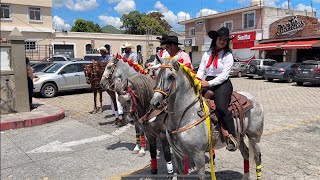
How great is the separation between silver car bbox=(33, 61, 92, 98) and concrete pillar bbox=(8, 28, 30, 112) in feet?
15.4

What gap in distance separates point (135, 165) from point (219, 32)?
3.08m

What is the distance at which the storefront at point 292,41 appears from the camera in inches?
1030

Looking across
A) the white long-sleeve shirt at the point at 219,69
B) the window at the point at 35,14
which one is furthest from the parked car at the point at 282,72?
the window at the point at 35,14

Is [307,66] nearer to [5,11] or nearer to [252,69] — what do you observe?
[252,69]

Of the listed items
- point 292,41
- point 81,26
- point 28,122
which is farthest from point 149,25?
point 28,122

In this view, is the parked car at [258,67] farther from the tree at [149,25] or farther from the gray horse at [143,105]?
the tree at [149,25]

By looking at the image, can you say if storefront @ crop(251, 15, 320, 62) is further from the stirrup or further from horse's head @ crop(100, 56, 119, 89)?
the stirrup

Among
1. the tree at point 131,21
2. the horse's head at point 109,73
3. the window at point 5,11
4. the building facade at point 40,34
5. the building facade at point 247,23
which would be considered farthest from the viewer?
the tree at point 131,21

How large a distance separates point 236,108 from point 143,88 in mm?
1569

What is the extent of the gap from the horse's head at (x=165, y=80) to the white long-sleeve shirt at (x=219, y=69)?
58 cm

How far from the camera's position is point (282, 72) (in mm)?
21312

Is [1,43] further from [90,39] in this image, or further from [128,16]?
[128,16]

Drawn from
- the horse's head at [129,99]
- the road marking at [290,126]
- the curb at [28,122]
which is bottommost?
the road marking at [290,126]

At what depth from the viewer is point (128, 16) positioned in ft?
204
